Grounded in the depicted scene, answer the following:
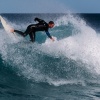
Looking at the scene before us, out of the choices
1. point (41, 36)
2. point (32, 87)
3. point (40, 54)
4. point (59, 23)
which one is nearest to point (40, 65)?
point (40, 54)

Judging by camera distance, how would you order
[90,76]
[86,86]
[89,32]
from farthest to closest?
[89,32] < [90,76] < [86,86]

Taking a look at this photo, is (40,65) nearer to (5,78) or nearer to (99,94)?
(5,78)

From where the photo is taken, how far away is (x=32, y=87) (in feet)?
32.3

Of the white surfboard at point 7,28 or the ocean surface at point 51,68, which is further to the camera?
the white surfboard at point 7,28

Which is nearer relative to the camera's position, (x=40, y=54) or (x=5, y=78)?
(x=5, y=78)

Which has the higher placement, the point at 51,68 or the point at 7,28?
the point at 7,28

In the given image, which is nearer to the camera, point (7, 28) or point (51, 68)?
point (7, 28)

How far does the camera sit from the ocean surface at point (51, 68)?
9266 millimetres

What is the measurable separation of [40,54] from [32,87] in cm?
298

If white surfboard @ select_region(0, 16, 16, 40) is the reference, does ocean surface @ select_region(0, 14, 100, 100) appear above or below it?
below

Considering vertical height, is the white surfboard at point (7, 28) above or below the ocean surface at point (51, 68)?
above

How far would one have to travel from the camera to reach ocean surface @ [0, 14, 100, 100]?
9.27m

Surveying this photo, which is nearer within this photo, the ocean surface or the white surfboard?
the ocean surface

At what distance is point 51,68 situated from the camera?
1178 centimetres
